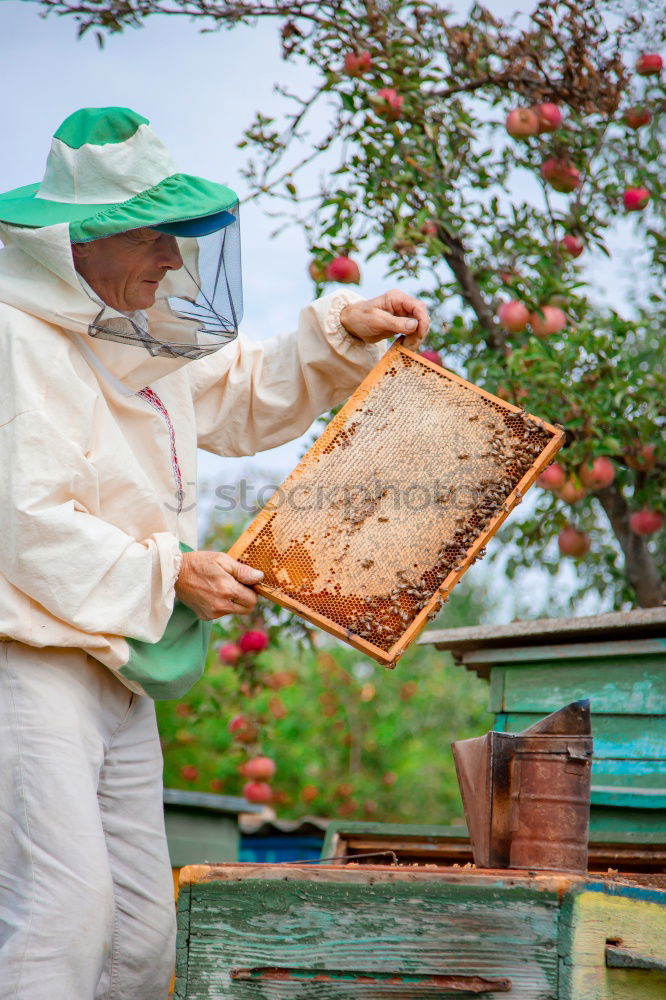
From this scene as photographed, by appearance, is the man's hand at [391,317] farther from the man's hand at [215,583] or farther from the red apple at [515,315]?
the red apple at [515,315]

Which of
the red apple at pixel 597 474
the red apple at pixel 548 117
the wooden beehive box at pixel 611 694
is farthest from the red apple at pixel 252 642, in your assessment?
the red apple at pixel 548 117

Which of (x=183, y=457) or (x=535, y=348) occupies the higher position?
(x=535, y=348)

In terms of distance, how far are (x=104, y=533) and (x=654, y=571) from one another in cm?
298

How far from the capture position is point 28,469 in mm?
2365

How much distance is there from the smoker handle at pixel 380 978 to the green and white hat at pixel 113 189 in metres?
1.62

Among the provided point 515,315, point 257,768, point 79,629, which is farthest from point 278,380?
point 257,768

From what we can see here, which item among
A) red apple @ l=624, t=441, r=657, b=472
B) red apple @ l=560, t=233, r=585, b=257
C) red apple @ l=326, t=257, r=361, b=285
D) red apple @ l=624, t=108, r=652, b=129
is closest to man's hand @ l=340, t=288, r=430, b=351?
red apple @ l=326, t=257, r=361, b=285

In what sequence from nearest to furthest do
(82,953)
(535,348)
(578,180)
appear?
1. (82,953)
2. (535,348)
3. (578,180)

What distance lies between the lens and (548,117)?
14.3 feet

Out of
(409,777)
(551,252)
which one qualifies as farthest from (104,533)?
(409,777)

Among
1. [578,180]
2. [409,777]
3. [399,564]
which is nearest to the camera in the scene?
[399,564]

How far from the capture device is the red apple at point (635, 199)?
14.9ft

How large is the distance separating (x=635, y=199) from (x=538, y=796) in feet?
10.3

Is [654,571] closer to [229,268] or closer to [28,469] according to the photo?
[229,268]
